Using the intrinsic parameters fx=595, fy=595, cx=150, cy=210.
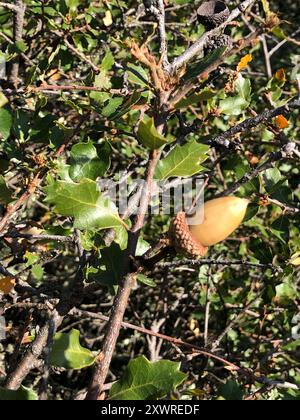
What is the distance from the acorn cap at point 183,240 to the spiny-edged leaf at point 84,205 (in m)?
0.12

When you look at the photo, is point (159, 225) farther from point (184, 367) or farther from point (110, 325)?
point (110, 325)

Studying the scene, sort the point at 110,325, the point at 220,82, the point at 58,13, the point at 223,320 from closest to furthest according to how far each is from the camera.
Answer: the point at 110,325, the point at 58,13, the point at 223,320, the point at 220,82

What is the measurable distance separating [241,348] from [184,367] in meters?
0.73

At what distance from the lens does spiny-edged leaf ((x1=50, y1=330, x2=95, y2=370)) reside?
1.02 metres

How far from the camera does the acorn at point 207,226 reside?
0.97 m

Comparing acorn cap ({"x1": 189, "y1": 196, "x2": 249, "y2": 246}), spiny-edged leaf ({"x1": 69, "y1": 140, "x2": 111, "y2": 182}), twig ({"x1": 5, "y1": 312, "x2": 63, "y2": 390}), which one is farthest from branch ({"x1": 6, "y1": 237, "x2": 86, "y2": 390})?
acorn cap ({"x1": 189, "y1": 196, "x2": 249, "y2": 246})

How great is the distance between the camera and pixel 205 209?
101 centimetres

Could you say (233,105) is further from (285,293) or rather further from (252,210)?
(285,293)

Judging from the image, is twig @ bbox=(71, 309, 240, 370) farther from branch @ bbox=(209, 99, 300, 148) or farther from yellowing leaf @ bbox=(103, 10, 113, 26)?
yellowing leaf @ bbox=(103, 10, 113, 26)

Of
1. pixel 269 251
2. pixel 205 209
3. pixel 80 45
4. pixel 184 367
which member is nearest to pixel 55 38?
pixel 80 45

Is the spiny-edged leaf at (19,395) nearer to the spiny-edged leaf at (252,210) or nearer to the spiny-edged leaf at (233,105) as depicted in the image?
the spiny-edged leaf at (252,210)

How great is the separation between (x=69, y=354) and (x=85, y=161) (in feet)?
1.39

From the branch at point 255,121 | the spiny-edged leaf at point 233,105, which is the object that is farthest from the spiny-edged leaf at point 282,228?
the branch at point 255,121

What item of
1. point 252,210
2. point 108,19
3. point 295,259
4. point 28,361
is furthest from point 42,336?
point 108,19
